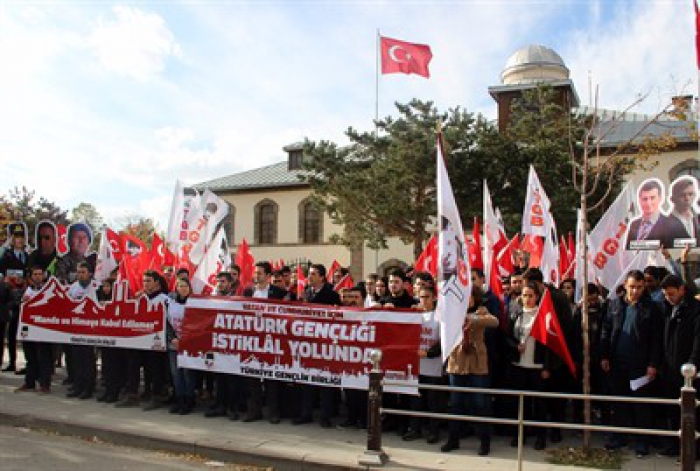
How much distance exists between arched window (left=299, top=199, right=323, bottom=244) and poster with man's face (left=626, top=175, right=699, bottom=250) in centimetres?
3338

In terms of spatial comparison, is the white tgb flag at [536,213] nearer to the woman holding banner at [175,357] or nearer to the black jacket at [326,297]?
the black jacket at [326,297]

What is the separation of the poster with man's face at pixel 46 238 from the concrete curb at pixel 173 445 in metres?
4.80

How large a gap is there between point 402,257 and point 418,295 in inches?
1162

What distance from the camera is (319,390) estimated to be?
347 inches

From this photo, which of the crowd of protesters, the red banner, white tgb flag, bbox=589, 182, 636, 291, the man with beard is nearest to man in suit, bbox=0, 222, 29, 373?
the man with beard

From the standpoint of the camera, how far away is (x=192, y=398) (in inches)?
354

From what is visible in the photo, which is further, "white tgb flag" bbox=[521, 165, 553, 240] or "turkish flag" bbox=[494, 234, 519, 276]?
"turkish flag" bbox=[494, 234, 519, 276]

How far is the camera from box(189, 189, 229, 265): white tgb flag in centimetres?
1142

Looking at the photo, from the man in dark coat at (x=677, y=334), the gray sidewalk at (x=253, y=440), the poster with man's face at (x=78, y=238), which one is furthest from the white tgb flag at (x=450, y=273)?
the poster with man's face at (x=78, y=238)

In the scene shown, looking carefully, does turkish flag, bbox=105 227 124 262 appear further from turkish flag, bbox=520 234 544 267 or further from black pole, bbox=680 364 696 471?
black pole, bbox=680 364 696 471

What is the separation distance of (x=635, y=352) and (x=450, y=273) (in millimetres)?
2398

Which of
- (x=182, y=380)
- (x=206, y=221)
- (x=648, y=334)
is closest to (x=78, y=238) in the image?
(x=206, y=221)

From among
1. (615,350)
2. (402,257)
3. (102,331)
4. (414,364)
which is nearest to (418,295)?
(414,364)

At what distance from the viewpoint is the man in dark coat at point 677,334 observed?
6910 millimetres
